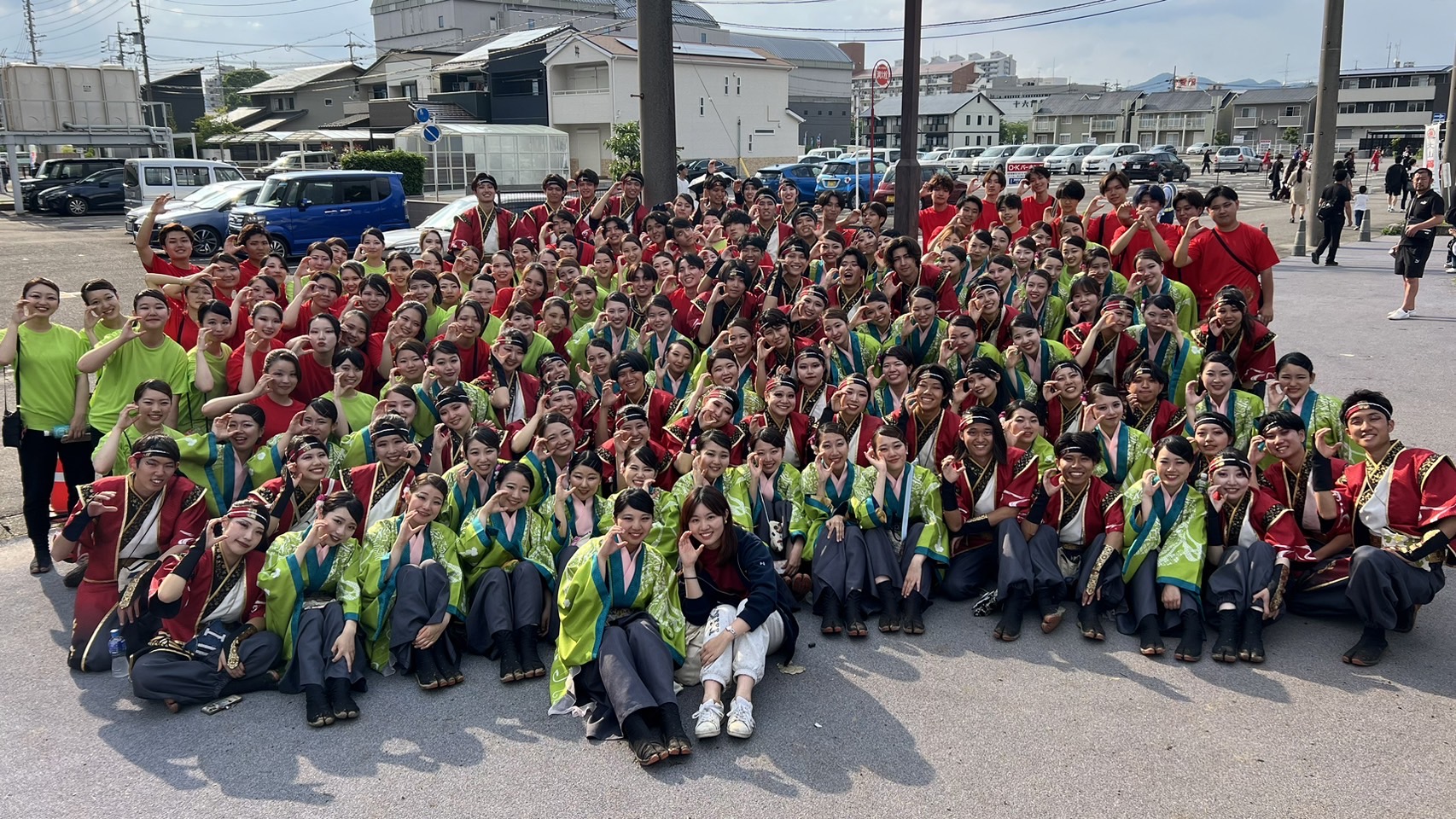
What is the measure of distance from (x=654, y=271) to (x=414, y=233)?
8.50 metres

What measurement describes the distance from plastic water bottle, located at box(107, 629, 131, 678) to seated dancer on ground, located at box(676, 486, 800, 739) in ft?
7.87

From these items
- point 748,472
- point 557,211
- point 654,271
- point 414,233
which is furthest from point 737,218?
point 414,233

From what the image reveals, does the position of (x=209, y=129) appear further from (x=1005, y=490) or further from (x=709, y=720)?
(x=709, y=720)

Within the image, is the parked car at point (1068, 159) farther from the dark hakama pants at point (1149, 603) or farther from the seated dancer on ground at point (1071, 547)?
the dark hakama pants at point (1149, 603)

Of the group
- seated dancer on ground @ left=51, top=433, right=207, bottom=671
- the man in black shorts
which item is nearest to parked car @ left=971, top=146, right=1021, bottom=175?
the man in black shorts

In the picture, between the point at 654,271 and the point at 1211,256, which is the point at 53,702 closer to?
the point at 654,271

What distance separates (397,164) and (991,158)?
2669 centimetres

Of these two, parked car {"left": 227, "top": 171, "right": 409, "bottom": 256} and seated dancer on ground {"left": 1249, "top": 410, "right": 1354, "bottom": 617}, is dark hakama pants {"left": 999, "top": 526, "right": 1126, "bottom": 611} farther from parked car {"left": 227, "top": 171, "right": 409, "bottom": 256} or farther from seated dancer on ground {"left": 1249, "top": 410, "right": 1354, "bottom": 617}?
parked car {"left": 227, "top": 171, "right": 409, "bottom": 256}

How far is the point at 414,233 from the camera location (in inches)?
612

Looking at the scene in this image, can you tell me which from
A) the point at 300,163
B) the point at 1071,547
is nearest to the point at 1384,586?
the point at 1071,547

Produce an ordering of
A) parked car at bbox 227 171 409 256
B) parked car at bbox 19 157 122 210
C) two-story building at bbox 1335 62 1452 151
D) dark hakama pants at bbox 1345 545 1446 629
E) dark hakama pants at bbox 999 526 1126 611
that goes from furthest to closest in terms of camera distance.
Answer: two-story building at bbox 1335 62 1452 151 < parked car at bbox 19 157 122 210 < parked car at bbox 227 171 409 256 < dark hakama pants at bbox 999 526 1126 611 < dark hakama pants at bbox 1345 545 1446 629

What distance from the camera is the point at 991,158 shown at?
4750 centimetres

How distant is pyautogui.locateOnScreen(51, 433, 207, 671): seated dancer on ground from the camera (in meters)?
4.82

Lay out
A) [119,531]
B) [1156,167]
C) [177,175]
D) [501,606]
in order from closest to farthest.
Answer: [501,606] < [119,531] < [177,175] < [1156,167]
